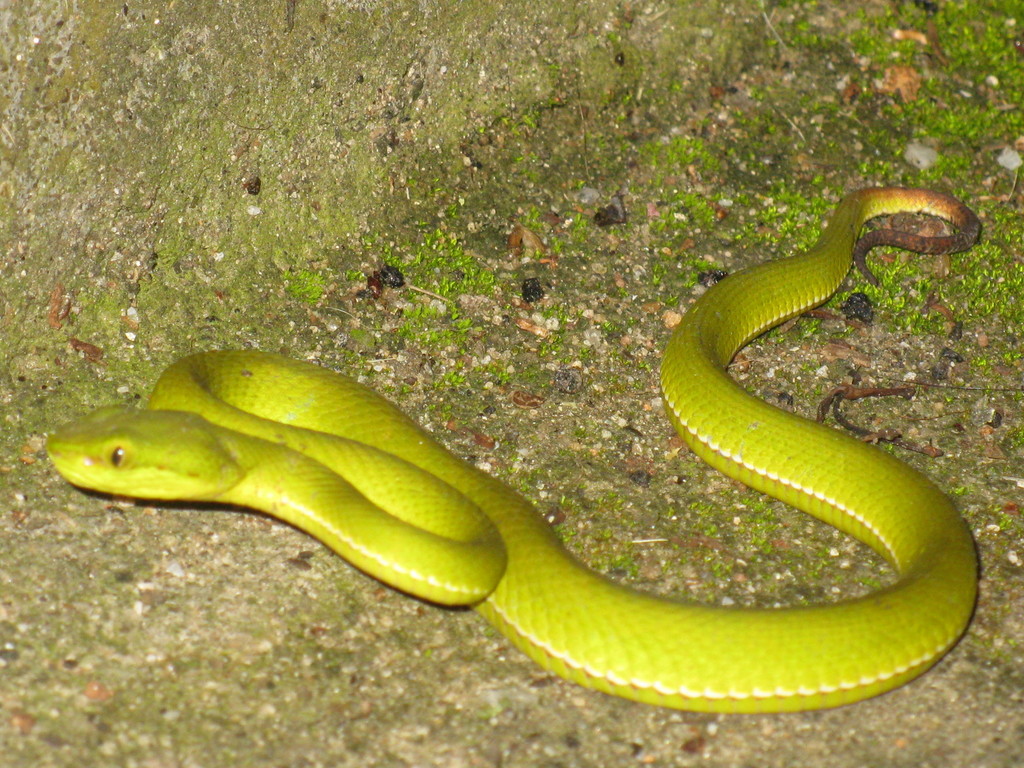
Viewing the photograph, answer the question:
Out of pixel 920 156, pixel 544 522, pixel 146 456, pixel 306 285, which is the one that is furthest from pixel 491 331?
pixel 920 156

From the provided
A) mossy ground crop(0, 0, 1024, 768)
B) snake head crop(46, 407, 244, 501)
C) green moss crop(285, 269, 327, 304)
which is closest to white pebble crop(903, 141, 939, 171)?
mossy ground crop(0, 0, 1024, 768)

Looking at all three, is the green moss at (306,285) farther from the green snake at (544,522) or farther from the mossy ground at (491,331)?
the green snake at (544,522)

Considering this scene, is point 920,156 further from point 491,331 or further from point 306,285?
point 306,285

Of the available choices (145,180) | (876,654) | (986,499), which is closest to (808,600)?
(876,654)

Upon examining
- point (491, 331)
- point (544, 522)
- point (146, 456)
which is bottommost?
point (544, 522)

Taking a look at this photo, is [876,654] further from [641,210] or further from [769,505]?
[641,210]

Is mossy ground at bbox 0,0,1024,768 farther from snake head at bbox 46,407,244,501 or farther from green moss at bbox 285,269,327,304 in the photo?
snake head at bbox 46,407,244,501

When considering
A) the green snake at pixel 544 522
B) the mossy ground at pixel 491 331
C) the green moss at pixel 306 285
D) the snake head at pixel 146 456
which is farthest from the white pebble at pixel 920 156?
the snake head at pixel 146 456
